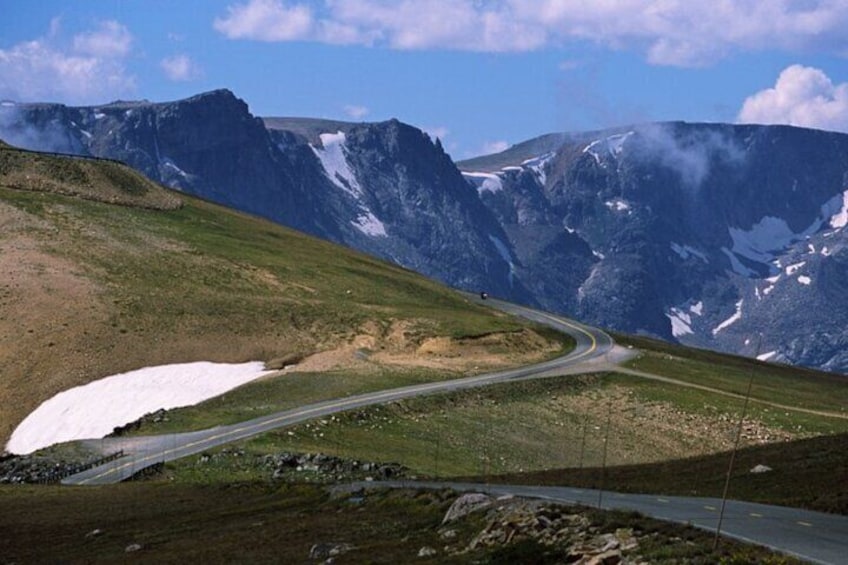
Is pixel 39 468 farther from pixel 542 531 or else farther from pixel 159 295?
pixel 159 295

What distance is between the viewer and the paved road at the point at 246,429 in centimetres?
6925

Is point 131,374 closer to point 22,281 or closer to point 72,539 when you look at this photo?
point 22,281

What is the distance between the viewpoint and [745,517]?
39531mm

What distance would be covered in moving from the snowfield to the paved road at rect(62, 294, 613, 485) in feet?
30.6

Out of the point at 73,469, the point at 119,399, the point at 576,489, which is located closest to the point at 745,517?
the point at 576,489

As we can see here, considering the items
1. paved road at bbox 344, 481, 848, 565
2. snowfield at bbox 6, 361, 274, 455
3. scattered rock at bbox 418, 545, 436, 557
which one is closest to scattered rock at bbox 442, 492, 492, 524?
paved road at bbox 344, 481, 848, 565

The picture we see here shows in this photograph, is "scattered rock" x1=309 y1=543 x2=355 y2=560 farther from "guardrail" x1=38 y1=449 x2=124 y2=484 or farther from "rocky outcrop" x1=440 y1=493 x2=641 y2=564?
"guardrail" x1=38 y1=449 x2=124 y2=484

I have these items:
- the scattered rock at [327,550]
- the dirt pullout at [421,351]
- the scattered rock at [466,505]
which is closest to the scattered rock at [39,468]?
the scattered rock at [327,550]

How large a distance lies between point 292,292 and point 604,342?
2851 centimetres

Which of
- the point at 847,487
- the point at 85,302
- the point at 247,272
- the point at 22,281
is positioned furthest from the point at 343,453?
the point at 247,272

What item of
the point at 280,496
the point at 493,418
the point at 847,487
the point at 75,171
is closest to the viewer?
the point at 847,487

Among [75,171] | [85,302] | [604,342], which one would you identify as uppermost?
[75,171]

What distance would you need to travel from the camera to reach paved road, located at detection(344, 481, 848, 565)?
33656 mm

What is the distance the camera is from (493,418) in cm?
8950
